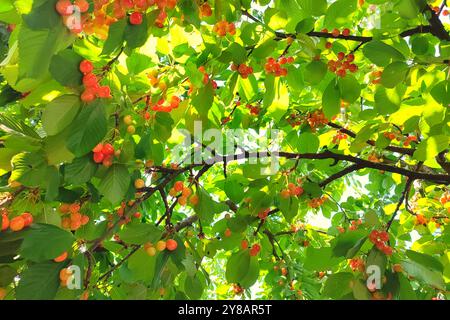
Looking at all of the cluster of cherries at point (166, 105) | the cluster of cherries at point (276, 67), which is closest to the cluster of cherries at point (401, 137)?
the cluster of cherries at point (276, 67)

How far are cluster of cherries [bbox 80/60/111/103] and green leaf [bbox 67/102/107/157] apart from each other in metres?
0.03

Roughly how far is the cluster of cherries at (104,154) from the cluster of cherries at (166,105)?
34 centimetres

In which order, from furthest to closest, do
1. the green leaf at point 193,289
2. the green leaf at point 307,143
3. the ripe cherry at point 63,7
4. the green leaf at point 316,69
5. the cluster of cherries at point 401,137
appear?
the cluster of cherries at point 401,137 → the green leaf at point 307,143 → the green leaf at point 316,69 → the green leaf at point 193,289 → the ripe cherry at point 63,7

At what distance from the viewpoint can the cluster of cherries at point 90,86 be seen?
1437mm

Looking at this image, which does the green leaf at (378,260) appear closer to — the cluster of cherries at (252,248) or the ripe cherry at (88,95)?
the cluster of cherries at (252,248)

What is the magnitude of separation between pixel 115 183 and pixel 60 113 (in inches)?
16.7

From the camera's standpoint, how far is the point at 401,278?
1.78 m

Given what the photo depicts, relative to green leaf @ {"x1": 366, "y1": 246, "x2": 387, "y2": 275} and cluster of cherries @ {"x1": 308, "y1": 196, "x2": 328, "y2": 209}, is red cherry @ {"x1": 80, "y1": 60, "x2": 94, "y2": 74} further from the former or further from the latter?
cluster of cherries @ {"x1": 308, "y1": 196, "x2": 328, "y2": 209}

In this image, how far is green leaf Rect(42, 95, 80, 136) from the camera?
144 centimetres

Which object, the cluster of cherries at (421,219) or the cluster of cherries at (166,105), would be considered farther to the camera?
the cluster of cherries at (421,219)

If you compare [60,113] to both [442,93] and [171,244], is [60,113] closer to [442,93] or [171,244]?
[171,244]

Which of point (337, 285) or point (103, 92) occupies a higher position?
point (103, 92)

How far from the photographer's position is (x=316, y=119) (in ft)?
10.6

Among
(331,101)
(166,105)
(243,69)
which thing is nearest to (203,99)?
(166,105)
